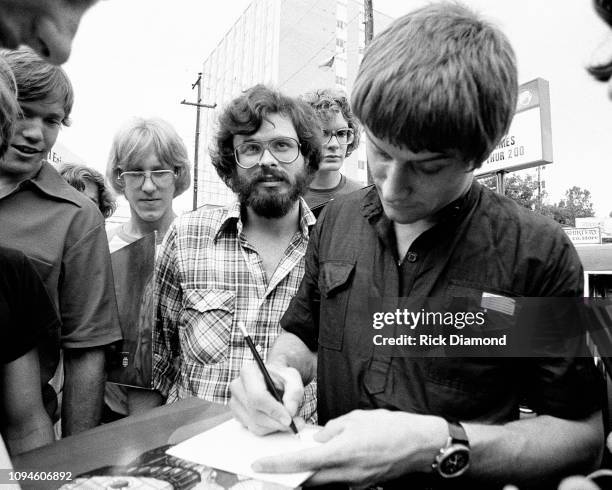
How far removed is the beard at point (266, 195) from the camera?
1922 millimetres

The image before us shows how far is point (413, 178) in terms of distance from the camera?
102 cm

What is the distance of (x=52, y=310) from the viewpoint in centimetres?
126

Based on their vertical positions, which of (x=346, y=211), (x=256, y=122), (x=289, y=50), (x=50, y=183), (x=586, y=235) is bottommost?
(x=586, y=235)

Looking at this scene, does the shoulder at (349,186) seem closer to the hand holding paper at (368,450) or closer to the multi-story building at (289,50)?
the hand holding paper at (368,450)

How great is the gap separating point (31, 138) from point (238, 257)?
2.73 ft

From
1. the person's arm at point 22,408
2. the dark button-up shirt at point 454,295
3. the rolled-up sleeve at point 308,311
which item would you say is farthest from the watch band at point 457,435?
the person's arm at point 22,408

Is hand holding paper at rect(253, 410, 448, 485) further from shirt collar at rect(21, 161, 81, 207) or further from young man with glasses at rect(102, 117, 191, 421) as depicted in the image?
young man with glasses at rect(102, 117, 191, 421)

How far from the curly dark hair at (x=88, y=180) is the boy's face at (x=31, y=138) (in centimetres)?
185

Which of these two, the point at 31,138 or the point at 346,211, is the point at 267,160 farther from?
the point at 31,138

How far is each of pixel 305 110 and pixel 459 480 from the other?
177cm

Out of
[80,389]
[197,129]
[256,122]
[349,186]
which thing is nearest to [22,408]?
[80,389]

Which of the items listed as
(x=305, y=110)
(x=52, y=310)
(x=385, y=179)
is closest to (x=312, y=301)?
(x=385, y=179)

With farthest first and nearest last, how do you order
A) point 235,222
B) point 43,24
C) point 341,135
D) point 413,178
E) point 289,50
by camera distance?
point 289,50 < point 341,135 < point 235,222 < point 413,178 < point 43,24

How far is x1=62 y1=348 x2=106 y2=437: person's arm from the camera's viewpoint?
1509mm
